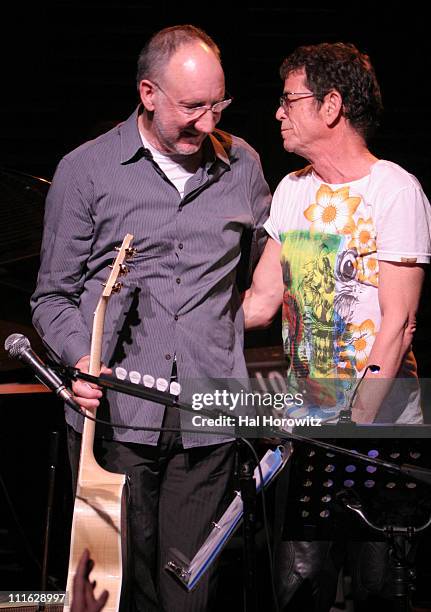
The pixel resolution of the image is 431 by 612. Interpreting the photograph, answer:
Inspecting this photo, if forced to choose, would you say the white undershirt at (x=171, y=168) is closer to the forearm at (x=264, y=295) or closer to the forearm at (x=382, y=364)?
the forearm at (x=264, y=295)

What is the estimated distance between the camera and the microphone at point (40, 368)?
269cm

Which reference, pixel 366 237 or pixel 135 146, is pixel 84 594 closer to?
pixel 366 237

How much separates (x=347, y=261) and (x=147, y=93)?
81cm

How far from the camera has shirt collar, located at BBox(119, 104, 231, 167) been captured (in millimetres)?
3213

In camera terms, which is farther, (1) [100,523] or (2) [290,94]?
(2) [290,94]

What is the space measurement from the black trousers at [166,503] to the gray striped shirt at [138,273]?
0.17 ft

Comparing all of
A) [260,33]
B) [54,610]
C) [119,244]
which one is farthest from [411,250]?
[260,33]

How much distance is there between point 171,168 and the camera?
10.7 feet

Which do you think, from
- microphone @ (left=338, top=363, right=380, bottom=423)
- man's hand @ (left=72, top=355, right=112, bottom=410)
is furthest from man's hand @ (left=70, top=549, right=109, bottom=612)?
man's hand @ (left=72, top=355, right=112, bottom=410)

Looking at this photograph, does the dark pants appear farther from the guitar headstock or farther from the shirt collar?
the shirt collar

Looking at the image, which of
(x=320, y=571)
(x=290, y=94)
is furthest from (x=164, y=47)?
(x=320, y=571)

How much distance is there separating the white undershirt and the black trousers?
0.73 meters

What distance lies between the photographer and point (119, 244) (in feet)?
10.3

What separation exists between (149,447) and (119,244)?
63 centimetres
